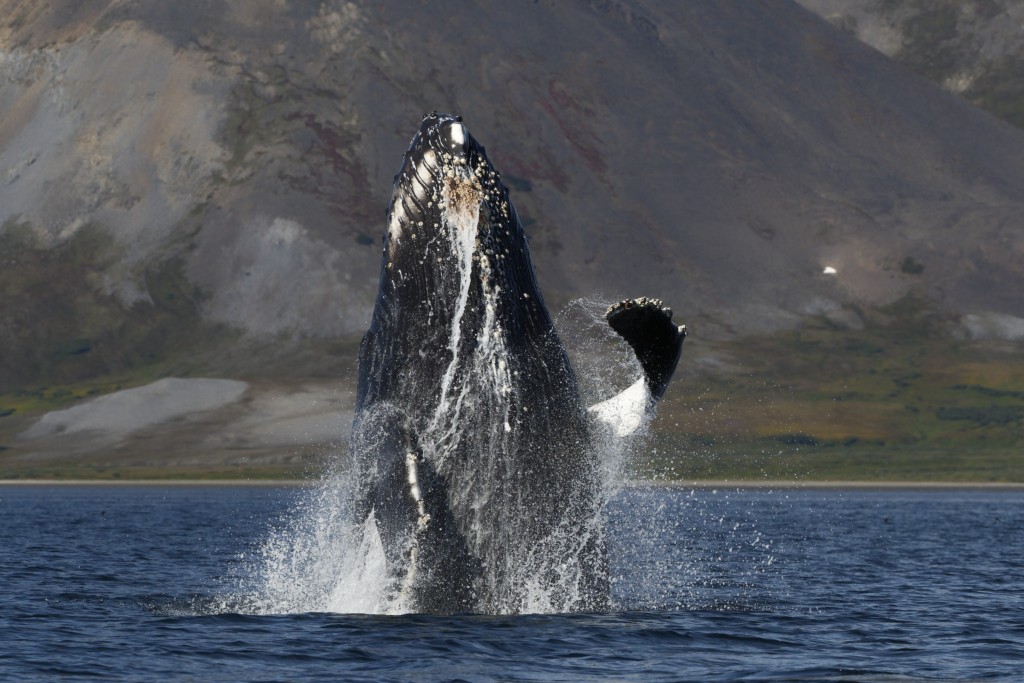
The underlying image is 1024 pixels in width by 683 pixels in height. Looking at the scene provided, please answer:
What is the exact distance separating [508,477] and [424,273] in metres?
2.82

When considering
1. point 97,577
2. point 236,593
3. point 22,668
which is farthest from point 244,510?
point 22,668

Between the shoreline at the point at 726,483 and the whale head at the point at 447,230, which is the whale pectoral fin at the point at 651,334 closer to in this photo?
the whale head at the point at 447,230

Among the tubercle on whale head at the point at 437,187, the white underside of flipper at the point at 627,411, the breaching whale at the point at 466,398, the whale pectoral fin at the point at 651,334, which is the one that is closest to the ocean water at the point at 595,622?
the breaching whale at the point at 466,398

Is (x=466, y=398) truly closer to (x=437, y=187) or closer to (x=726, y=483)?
(x=437, y=187)

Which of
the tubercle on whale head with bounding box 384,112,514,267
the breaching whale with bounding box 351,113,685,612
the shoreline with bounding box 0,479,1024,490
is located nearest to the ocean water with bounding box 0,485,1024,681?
the breaching whale with bounding box 351,113,685,612

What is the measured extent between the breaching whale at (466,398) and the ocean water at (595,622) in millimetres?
1264

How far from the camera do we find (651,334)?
65.4ft

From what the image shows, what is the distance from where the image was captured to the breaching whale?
20359mm

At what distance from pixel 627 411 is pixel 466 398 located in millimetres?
2174

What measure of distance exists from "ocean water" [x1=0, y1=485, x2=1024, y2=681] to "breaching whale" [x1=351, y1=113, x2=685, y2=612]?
1.26 metres

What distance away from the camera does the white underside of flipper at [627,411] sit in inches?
821

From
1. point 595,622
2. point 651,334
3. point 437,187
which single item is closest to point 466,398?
point 651,334

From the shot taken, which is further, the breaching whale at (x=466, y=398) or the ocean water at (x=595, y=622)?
the ocean water at (x=595, y=622)

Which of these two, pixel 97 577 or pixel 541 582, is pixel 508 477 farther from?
pixel 97 577
